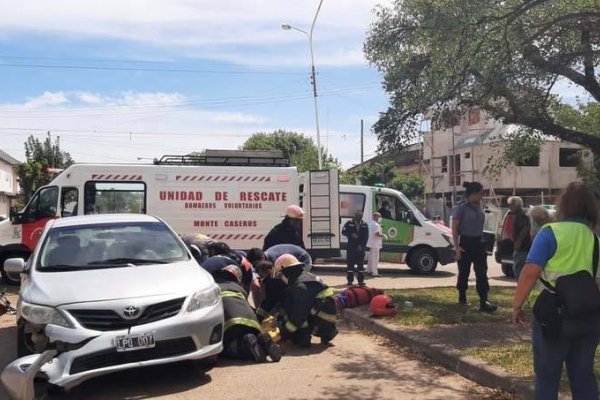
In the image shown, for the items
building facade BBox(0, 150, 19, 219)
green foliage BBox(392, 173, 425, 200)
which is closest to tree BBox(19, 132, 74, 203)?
building facade BBox(0, 150, 19, 219)

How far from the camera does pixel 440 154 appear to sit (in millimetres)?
51312

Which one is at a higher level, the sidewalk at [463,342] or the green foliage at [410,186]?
the green foliage at [410,186]

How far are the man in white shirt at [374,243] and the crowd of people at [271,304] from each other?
7669 millimetres

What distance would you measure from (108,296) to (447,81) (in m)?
5.48

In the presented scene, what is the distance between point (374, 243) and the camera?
16.5m

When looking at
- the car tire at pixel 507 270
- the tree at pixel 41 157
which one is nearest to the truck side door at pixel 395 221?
the car tire at pixel 507 270

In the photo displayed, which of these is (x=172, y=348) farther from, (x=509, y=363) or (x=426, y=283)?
(x=426, y=283)

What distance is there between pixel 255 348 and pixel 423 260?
458 inches

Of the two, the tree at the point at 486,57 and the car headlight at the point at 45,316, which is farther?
the tree at the point at 486,57

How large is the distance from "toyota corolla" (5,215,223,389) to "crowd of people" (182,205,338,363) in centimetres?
69

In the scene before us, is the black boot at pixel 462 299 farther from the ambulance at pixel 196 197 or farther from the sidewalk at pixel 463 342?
the ambulance at pixel 196 197

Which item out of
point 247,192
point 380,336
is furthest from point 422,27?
point 247,192

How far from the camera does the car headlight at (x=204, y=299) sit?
20.8 ft

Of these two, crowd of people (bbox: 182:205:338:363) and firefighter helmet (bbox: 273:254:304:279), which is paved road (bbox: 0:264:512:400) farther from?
firefighter helmet (bbox: 273:254:304:279)
